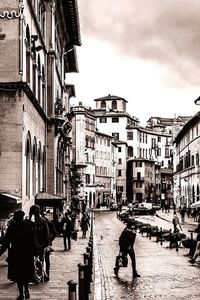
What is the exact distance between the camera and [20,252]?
44.5 ft

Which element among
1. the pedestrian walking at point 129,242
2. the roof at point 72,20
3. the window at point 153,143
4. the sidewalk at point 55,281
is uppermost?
the window at point 153,143

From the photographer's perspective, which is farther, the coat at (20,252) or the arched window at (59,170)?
the arched window at (59,170)

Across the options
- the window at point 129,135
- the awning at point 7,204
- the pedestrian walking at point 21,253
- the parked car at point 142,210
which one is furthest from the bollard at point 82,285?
the window at point 129,135

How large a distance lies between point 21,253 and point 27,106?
16815mm

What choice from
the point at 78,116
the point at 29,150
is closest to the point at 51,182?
the point at 29,150

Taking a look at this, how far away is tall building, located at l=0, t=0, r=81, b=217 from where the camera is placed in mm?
27859

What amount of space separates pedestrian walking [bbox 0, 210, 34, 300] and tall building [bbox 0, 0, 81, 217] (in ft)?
41.6

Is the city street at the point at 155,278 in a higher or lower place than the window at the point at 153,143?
lower

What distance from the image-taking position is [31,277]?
44.8 ft

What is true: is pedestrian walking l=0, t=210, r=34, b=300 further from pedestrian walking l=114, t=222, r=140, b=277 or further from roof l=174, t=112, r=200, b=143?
roof l=174, t=112, r=200, b=143

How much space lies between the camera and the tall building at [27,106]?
27.9m

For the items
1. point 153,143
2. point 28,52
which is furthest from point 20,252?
point 153,143

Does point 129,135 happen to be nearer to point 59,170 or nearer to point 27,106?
point 59,170

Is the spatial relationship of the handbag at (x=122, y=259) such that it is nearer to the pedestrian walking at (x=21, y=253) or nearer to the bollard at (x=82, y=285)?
the pedestrian walking at (x=21, y=253)
